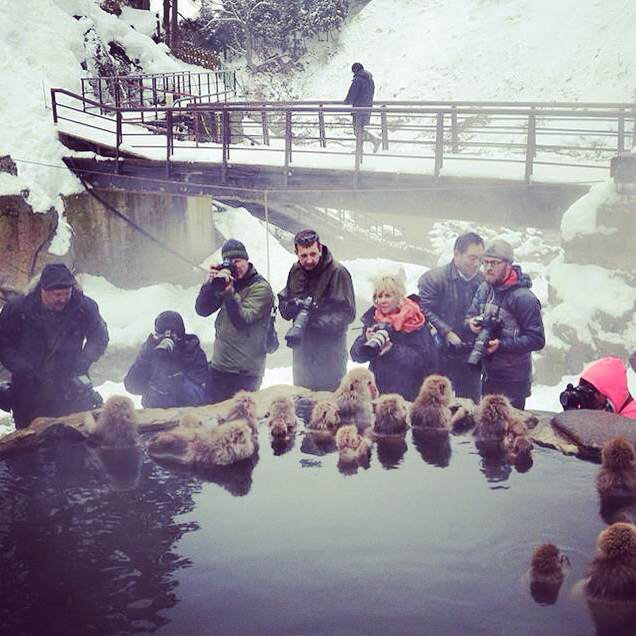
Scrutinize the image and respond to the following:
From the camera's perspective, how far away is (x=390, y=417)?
3.73 meters

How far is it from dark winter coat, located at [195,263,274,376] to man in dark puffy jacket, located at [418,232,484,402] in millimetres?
1130

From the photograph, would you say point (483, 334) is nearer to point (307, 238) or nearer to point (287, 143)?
point (307, 238)

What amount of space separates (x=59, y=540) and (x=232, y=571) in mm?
729

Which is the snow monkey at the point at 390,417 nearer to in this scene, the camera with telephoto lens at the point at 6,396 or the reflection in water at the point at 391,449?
the reflection in water at the point at 391,449

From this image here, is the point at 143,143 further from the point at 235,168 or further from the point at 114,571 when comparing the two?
the point at 114,571

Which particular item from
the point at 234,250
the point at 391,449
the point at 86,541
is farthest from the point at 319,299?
the point at 86,541

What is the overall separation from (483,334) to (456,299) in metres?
0.64

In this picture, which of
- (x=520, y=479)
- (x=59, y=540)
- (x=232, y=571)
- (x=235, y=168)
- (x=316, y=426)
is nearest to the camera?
(x=232, y=571)

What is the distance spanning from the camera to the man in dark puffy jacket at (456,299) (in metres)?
5.07

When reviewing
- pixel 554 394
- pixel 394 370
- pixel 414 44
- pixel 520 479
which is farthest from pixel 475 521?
pixel 414 44

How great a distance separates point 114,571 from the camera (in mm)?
2494

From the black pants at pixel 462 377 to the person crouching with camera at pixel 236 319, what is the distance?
4.32 ft

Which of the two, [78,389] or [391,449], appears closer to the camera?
[391,449]

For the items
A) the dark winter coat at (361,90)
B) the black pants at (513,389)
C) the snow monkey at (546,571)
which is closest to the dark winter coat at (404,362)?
the black pants at (513,389)
